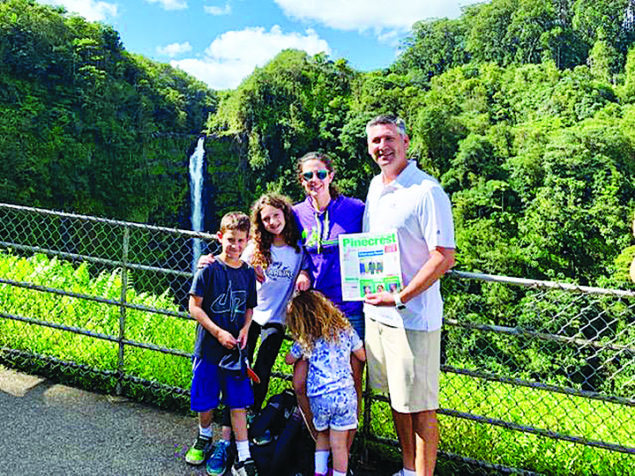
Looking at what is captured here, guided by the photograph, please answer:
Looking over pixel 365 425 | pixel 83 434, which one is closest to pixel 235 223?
pixel 365 425

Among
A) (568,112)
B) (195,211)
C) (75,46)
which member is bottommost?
(195,211)

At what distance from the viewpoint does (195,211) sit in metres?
37.8

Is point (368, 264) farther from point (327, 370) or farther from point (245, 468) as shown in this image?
point (245, 468)

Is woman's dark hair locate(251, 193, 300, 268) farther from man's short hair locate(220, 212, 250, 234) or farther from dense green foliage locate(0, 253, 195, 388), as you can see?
dense green foliage locate(0, 253, 195, 388)

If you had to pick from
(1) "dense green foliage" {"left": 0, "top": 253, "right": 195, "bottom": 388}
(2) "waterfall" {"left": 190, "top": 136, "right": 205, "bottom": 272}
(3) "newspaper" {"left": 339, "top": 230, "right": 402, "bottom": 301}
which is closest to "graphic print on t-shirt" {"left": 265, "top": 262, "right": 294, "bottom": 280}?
(3) "newspaper" {"left": 339, "top": 230, "right": 402, "bottom": 301}

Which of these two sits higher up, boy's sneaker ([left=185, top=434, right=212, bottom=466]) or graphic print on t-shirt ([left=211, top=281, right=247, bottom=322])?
graphic print on t-shirt ([left=211, top=281, right=247, bottom=322])

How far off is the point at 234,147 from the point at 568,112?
82.3ft

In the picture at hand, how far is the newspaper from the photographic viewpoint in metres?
2.13

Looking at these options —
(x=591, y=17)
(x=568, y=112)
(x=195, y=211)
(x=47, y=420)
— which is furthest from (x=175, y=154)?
(x=591, y=17)

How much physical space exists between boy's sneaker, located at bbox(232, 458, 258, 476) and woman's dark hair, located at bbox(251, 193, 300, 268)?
0.86m

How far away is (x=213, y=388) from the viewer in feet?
8.07

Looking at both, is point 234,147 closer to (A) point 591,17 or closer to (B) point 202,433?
(B) point 202,433

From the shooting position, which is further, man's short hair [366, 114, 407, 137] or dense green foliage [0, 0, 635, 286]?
dense green foliage [0, 0, 635, 286]

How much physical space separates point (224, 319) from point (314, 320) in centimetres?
46
